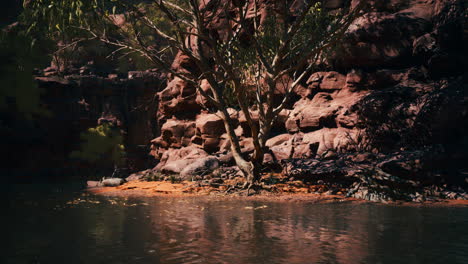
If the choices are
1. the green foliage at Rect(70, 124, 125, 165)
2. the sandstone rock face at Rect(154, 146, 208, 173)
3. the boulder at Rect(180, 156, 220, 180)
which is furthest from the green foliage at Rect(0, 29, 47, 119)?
the green foliage at Rect(70, 124, 125, 165)

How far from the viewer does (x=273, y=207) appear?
11.4m

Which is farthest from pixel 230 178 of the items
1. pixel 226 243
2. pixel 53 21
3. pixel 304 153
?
pixel 226 243

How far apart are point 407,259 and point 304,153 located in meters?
14.8

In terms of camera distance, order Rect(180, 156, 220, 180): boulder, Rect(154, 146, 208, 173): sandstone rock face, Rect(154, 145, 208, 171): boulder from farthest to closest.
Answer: Rect(154, 145, 208, 171): boulder < Rect(154, 146, 208, 173): sandstone rock face < Rect(180, 156, 220, 180): boulder

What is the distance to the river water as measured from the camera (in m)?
5.54

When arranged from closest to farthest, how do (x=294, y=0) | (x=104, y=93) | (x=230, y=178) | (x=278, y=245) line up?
(x=278, y=245) < (x=230, y=178) < (x=294, y=0) < (x=104, y=93)

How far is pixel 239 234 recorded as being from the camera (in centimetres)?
722

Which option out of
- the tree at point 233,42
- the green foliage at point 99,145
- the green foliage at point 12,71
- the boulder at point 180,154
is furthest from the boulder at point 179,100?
the green foliage at point 12,71

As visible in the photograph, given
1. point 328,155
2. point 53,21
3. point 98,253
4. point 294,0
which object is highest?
point 294,0

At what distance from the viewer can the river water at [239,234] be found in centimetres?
554

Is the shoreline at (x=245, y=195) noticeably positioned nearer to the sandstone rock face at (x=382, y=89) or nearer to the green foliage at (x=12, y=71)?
the sandstone rock face at (x=382, y=89)

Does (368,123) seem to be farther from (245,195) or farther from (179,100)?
(179,100)

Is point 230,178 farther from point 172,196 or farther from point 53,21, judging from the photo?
point 53,21

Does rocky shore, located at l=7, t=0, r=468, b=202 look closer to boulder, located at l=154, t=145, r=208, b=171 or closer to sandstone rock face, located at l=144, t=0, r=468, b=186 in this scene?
sandstone rock face, located at l=144, t=0, r=468, b=186
